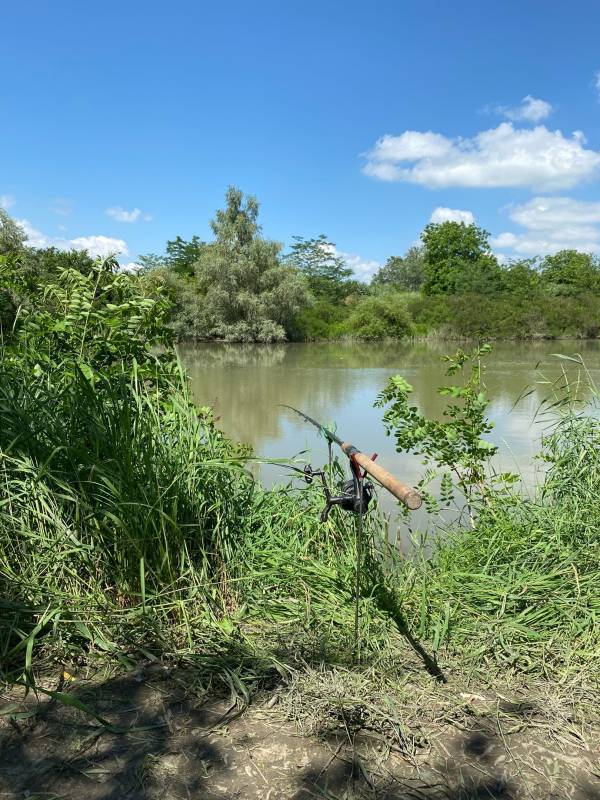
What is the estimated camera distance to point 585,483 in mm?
2496

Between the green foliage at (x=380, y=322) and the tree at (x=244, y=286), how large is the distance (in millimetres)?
4520

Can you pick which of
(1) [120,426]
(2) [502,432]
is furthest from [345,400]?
(1) [120,426]

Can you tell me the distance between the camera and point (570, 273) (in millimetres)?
40906

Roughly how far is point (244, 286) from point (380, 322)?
25.8ft

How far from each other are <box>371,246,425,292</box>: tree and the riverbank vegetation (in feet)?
189

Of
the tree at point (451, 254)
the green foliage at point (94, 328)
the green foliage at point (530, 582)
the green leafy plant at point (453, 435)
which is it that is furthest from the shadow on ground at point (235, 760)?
the tree at point (451, 254)

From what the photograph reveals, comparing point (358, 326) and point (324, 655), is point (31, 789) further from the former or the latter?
point (358, 326)

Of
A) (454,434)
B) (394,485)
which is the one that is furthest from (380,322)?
(394,485)

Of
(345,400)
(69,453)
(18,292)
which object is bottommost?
(345,400)

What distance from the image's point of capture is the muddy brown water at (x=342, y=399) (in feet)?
17.8

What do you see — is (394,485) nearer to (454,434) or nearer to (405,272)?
(454,434)

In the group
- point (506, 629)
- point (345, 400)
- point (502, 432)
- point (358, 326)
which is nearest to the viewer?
point (506, 629)

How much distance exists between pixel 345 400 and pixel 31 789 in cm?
932

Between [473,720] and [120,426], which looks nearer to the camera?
[473,720]
